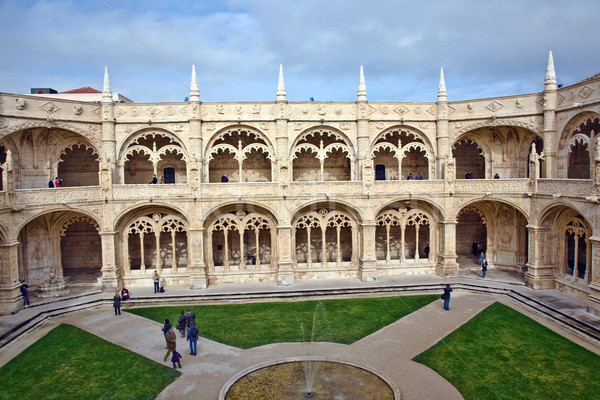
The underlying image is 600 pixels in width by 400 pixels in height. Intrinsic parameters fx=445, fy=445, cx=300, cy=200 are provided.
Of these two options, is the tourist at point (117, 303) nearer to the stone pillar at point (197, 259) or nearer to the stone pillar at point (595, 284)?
the stone pillar at point (197, 259)

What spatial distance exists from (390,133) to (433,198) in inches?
201

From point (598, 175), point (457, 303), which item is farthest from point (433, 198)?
point (598, 175)

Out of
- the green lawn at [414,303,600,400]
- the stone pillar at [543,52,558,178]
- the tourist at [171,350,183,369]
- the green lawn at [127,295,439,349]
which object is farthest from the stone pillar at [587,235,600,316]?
the tourist at [171,350,183,369]

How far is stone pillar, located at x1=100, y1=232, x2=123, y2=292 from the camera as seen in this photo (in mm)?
25438

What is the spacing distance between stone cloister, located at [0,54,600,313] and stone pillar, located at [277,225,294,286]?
70mm

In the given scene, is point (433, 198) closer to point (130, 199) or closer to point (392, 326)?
point (392, 326)

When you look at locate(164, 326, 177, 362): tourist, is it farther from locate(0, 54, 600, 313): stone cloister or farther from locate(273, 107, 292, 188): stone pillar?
locate(273, 107, 292, 188): stone pillar

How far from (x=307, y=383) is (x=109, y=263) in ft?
53.5

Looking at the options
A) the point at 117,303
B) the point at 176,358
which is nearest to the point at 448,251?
the point at 176,358

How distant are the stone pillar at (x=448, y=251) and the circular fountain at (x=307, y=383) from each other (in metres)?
14.1

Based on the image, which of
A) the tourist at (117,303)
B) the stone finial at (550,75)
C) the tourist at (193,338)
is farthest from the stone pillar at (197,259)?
the stone finial at (550,75)

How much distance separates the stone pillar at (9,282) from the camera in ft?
71.0

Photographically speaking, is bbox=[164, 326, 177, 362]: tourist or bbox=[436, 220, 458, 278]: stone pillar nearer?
bbox=[164, 326, 177, 362]: tourist

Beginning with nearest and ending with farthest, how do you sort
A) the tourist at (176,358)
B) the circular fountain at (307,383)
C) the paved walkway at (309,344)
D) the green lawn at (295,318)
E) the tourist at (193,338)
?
the circular fountain at (307,383) → the paved walkway at (309,344) → the tourist at (176,358) → the tourist at (193,338) → the green lawn at (295,318)
